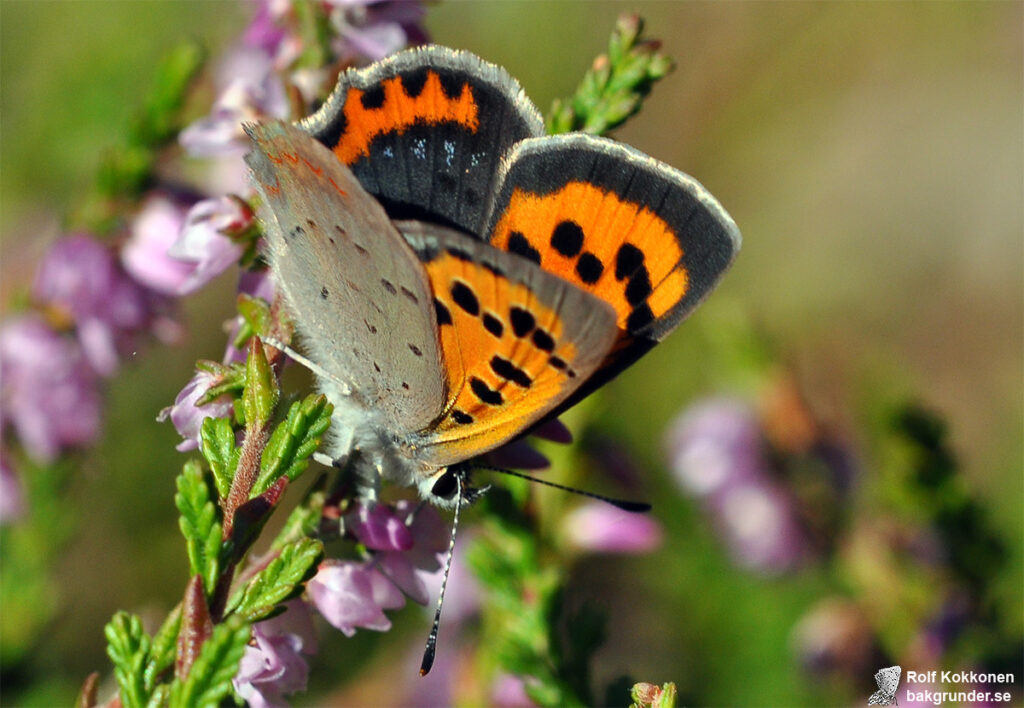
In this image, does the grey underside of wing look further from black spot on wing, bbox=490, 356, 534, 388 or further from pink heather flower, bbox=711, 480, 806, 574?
pink heather flower, bbox=711, 480, 806, 574

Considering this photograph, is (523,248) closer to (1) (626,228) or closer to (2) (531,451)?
(1) (626,228)

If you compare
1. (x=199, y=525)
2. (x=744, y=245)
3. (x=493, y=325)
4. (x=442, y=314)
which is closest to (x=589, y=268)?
(x=493, y=325)

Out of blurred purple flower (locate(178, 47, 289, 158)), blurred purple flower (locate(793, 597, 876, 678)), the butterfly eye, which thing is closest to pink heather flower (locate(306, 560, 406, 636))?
the butterfly eye

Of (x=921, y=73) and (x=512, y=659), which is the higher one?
(x=921, y=73)

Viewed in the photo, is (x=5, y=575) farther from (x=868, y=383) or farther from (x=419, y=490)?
(x=868, y=383)

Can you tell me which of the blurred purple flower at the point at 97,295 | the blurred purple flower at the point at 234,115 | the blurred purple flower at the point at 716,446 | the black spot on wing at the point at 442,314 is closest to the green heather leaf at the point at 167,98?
the blurred purple flower at the point at 97,295

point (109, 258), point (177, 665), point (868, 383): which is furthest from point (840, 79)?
point (177, 665)
